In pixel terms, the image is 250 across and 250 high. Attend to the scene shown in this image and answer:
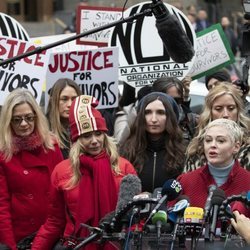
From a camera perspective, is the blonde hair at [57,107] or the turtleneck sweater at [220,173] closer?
the turtleneck sweater at [220,173]

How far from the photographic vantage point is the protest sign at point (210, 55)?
1202 centimetres

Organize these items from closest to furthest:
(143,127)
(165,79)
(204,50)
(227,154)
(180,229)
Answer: (180,229) < (227,154) < (143,127) < (165,79) < (204,50)

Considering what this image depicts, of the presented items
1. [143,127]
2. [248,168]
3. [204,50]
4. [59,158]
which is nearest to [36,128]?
[59,158]

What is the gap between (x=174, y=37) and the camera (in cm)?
800

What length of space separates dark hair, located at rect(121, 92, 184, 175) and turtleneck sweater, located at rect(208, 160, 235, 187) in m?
1.27

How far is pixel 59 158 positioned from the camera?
853 centimetres

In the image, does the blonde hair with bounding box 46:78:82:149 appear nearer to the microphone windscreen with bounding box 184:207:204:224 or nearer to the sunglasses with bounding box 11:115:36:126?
the sunglasses with bounding box 11:115:36:126

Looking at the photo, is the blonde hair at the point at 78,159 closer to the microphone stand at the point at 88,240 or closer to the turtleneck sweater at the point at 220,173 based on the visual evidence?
the turtleneck sweater at the point at 220,173

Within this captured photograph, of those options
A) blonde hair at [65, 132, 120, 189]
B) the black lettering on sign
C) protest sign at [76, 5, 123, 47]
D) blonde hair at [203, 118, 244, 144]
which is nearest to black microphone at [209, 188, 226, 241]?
blonde hair at [203, 118, 244, 144]

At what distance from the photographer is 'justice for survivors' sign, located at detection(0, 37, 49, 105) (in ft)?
34.5

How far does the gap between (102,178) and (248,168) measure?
113cm

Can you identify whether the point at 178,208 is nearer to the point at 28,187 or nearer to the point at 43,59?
the point at 28,187

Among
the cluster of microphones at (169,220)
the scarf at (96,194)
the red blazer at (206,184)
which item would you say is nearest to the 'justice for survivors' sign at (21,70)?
the scarf at (96,194)

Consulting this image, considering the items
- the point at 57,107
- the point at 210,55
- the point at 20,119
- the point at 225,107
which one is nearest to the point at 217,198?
the point at 20,119
